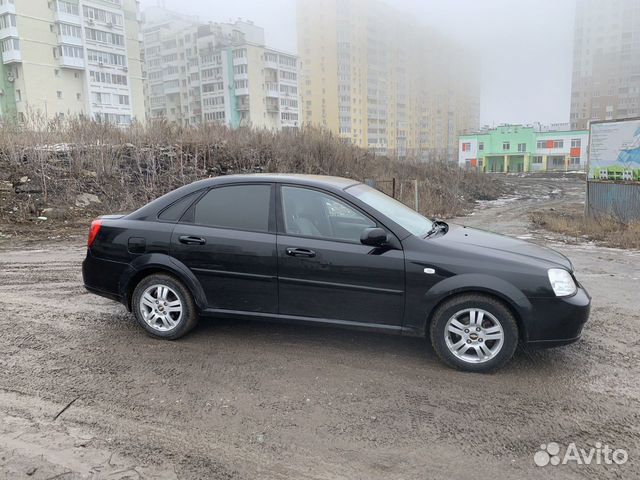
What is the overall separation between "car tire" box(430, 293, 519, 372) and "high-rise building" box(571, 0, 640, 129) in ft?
343

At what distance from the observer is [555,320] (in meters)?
3.86

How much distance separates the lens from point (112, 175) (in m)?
15.1

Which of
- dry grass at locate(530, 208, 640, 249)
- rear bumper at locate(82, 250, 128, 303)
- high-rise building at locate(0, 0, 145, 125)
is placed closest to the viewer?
rear bumper at locate(82, 250, 128, 303)

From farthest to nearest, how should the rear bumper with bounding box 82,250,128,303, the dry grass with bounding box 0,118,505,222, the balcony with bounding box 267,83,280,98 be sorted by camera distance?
the balcony with bounding box 267,83,280,98 < the dry grass with bounding box 0,118,505,222 < the rear bumper with bounding box 82,250,128,303

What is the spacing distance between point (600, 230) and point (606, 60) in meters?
105

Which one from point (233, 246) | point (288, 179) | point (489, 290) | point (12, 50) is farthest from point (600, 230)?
point (12, 50)

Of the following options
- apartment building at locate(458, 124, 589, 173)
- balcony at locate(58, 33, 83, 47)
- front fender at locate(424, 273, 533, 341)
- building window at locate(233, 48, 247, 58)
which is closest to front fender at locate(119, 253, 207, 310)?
front fender at locate(424, 273, 533, 341)

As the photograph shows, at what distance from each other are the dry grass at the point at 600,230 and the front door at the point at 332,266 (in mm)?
8331

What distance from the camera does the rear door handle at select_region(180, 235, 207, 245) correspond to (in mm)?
4539

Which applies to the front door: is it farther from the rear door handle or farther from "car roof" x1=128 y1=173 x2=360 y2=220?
the rear door handle

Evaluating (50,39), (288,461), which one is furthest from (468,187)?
(50,39)

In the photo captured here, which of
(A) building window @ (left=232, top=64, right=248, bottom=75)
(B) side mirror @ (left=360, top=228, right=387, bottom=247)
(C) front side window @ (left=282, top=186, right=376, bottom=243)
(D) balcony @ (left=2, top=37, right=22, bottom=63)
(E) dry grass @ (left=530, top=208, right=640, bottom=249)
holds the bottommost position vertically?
(E) dry grass @ (left=530, top=208, right=640, bottom=249)

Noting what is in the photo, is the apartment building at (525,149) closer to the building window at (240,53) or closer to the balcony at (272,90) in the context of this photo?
the balcony at (272,90)

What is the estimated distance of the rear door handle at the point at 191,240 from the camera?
4.54 metres
